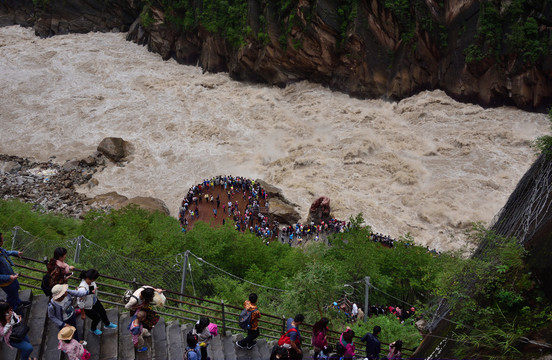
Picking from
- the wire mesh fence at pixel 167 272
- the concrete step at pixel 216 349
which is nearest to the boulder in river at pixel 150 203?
the wire mesh fence at pixel 167 272

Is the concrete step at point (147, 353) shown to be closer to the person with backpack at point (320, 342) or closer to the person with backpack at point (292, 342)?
the person with backpack at point (292, 342)

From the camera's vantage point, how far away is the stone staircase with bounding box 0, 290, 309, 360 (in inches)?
278

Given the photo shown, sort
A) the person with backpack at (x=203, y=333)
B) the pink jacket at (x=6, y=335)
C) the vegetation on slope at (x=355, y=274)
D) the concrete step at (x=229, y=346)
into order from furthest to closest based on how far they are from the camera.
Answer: the concrete step at (x=229, y=346)
the vegetation on slope at (x=355, y=274)
the person with backpack at (x=203, y=333)
the pink jacket at (x=6, y=335)

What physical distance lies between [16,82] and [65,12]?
23.0 m

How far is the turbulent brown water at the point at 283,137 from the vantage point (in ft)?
109

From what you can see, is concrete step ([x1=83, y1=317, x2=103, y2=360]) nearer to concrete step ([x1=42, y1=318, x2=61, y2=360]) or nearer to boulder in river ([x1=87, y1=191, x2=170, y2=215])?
concrete step ([x1=42, y1=318, x2=61, y2=360])

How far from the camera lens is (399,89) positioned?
152 feet

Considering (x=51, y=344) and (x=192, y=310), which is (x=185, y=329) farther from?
(x=51, y=344)

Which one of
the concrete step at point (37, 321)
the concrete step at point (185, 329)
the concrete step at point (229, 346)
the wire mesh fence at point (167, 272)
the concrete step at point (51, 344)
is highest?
the concrete step at point (37, 321)

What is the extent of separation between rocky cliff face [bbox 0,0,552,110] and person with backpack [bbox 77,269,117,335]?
42836mm

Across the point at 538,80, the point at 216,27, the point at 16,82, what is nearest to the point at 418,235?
the point at 538,80

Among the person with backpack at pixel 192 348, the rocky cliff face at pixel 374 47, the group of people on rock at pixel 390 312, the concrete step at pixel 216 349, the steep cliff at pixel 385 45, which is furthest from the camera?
the rocky cliff face at pixel 374 47

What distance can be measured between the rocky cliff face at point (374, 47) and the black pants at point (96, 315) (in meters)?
42.8

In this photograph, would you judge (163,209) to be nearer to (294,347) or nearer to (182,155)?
(182,155)
